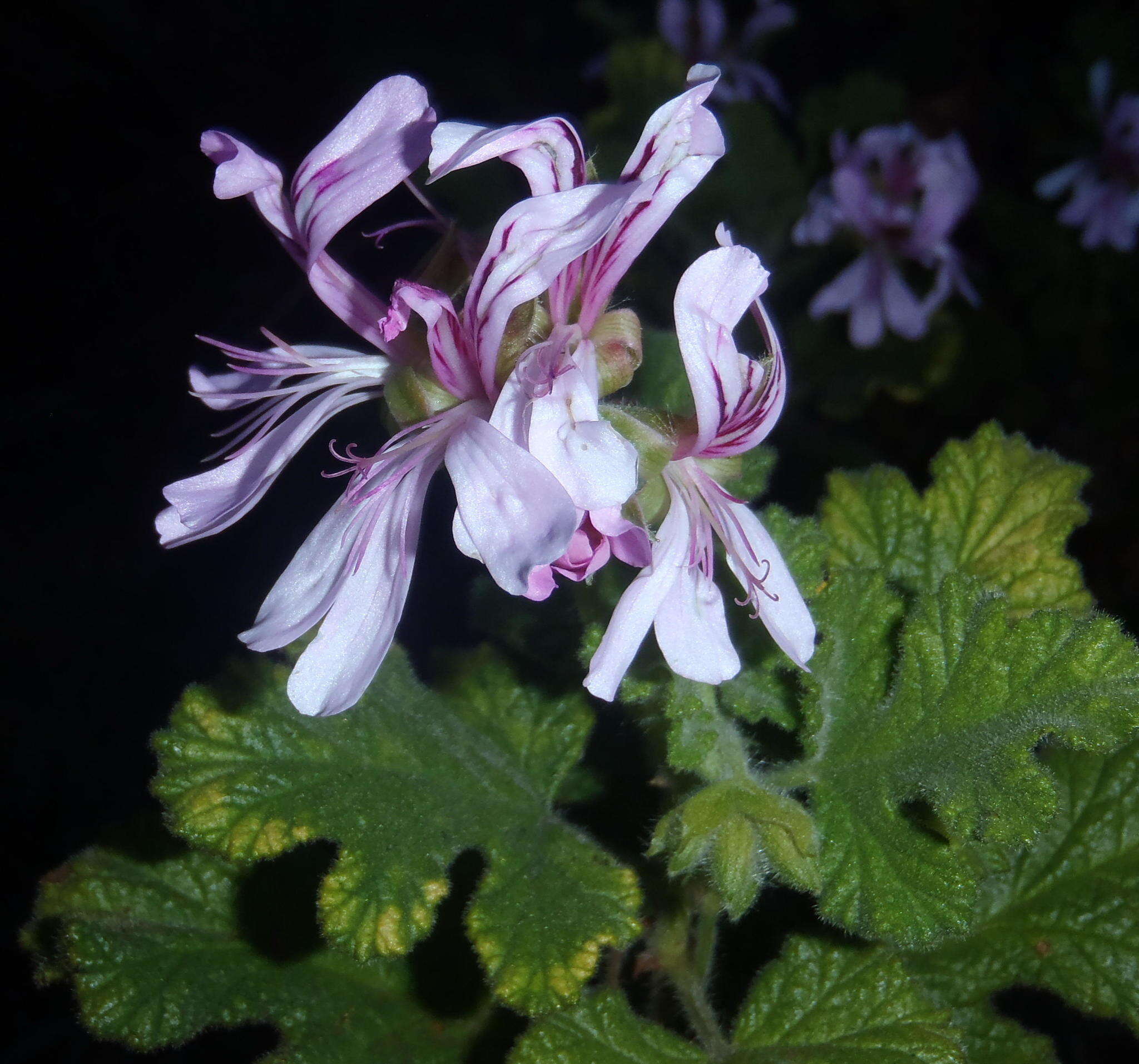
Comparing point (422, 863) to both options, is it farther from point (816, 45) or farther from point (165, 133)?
point (816, 45)

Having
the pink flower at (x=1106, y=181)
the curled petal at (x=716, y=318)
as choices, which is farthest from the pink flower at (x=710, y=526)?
the pink flower at (x=1106, y=181)

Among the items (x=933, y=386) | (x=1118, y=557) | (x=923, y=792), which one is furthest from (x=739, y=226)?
(x=923, y=792)

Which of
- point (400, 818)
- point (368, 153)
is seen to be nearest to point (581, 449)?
point (368, 153)

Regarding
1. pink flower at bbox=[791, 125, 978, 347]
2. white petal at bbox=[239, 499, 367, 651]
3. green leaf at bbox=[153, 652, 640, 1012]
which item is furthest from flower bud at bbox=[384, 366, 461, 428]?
pink flower at bbox=[791, 125, 978, 347]

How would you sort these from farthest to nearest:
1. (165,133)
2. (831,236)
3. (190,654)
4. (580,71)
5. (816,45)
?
(816,45), (580,71), (831,236), (165,133), (190,654)

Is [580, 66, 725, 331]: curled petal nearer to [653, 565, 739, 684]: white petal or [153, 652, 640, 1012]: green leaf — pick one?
[653, 565, 739, 684]: white petal

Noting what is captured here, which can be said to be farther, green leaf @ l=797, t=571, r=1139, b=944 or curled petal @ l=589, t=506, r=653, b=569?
green leaf @ l=797, t=571, r=1139, b=944

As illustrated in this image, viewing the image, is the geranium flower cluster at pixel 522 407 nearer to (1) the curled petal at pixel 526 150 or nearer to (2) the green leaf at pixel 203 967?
(1) the curled petal at pixel 526 150
